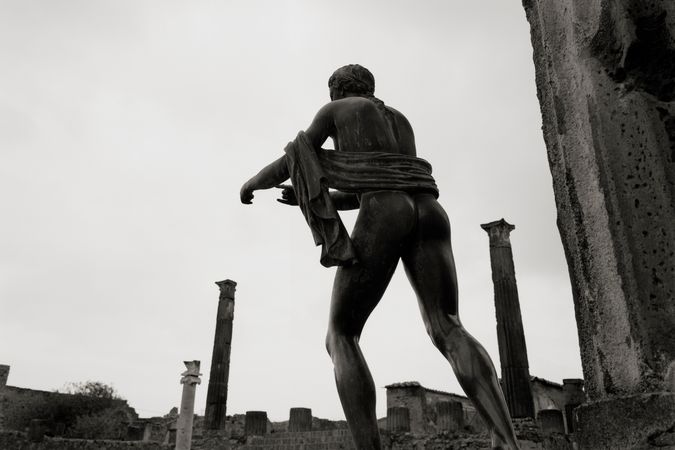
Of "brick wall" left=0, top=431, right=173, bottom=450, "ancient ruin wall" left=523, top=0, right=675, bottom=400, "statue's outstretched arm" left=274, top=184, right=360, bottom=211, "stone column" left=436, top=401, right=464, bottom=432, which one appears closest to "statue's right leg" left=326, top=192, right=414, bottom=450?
"statue's outstretched arm" left=274, top=184, right=360, bottom=211

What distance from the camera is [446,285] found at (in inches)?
95.2

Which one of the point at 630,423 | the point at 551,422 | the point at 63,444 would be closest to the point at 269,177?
the point at 630,423

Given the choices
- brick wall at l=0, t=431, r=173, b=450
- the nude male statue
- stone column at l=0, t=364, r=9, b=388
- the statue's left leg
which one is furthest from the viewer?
stone column at l=0, t=364, r=9, b=388

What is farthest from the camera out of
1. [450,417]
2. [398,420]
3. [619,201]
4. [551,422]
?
[398,420]

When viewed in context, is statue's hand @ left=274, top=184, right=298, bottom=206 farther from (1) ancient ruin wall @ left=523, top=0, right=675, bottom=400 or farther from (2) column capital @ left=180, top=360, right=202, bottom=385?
(2) column capital @ left=180, top=360, right=202, bottom=385

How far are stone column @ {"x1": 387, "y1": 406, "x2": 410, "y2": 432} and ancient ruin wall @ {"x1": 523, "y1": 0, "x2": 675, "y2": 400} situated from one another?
13.5 meters

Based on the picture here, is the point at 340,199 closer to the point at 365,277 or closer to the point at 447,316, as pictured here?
the point at 365,277

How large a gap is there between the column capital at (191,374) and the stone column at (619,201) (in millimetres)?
15321

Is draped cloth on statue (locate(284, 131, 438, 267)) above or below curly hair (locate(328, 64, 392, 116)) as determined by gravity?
below

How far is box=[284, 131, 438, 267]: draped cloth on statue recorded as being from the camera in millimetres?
2502

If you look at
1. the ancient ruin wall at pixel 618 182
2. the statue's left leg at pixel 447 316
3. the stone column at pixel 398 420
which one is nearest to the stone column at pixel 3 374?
the stone column at pixel 398 420

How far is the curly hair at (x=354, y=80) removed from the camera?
9.80 ft

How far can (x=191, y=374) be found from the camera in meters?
16.3

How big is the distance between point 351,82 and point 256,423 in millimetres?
16522
